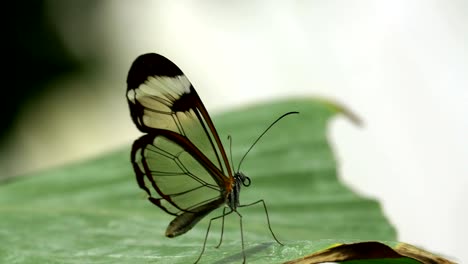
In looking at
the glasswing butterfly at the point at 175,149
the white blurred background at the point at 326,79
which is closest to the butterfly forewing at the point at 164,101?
the glasswing butterfly at the point at 175,149

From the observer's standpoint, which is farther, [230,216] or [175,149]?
[230,216]

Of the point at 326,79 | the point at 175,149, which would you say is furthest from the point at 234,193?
the point at 326,79

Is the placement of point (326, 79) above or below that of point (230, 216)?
above

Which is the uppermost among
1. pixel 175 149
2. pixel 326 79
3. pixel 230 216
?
pixel 326 79

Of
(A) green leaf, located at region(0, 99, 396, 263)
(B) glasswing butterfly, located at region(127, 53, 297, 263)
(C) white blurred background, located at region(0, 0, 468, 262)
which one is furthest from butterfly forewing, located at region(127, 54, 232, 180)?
(C) white blurred background, located at region(0, 0, 468, 262)

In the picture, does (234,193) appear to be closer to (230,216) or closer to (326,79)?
(230,216)

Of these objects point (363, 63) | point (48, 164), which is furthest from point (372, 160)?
point (48, 164)

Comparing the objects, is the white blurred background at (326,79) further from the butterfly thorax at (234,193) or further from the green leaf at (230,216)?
the butterfly thorax at (234,193)
